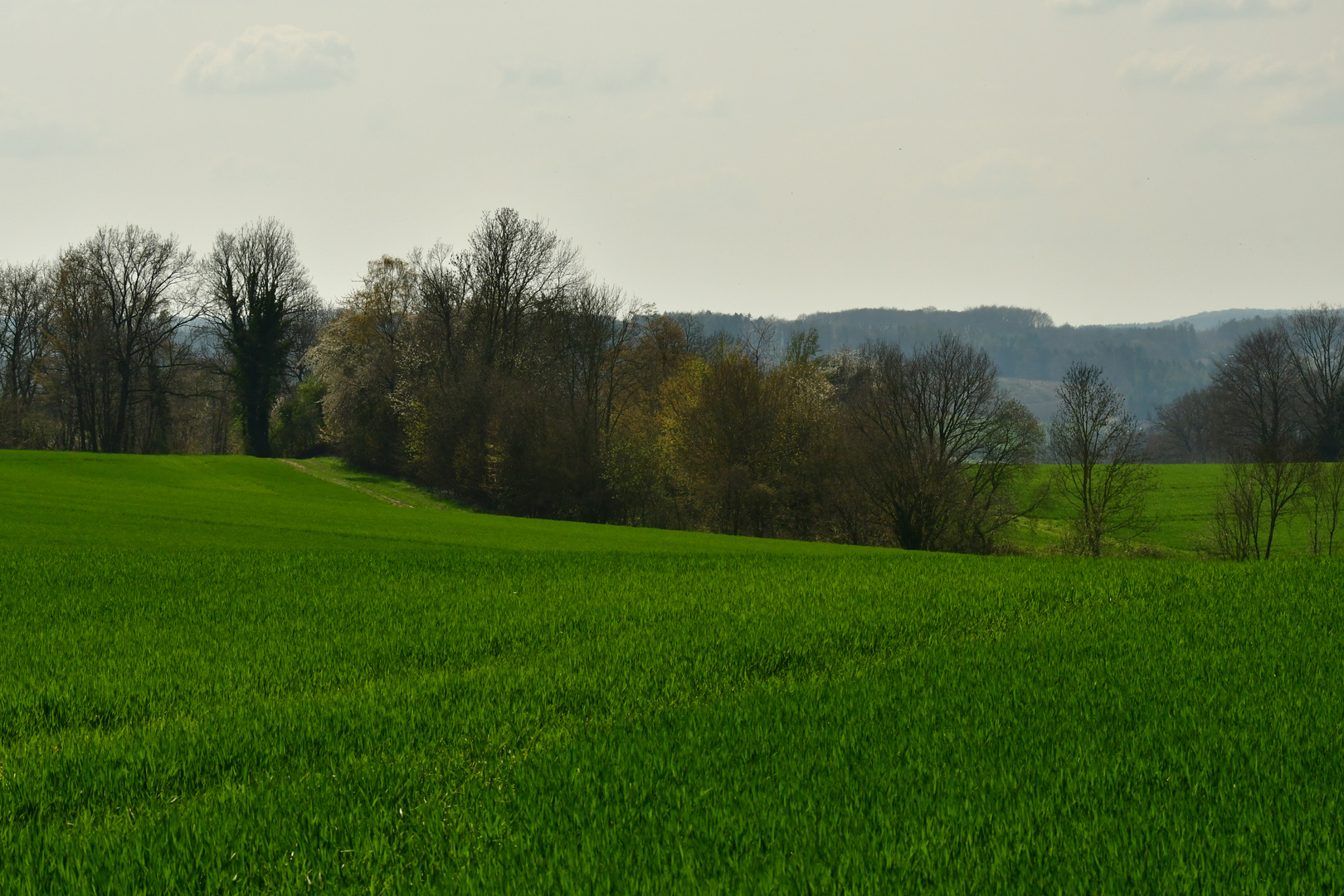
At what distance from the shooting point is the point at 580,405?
53281 mm

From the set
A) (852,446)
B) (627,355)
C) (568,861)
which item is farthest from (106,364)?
(568,861)

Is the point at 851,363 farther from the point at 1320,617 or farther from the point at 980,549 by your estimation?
the point at 1320,617

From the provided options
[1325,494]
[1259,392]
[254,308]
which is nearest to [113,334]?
[254,308]

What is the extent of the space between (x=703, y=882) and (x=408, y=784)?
237 cm

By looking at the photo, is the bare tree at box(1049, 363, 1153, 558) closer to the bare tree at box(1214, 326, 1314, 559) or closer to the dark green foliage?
the bare tree at box(1214, 326, 1314, 559)

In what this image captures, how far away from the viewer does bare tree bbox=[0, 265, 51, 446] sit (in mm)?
67025

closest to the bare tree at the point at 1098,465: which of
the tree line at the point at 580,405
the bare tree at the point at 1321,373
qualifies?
the tree line at the point at 580,405

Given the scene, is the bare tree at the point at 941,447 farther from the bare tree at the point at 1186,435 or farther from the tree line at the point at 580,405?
the bare tree at the point at 1186,435

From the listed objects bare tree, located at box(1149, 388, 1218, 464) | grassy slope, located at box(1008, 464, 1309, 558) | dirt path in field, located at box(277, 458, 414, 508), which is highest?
bare tree, located at box(1149, 388, 1218, 464)

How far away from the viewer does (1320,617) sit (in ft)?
35.8

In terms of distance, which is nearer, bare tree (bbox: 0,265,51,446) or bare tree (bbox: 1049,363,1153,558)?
bare tree (bbox: 1049,363,1153,558)

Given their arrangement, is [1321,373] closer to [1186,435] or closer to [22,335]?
[1186,435]

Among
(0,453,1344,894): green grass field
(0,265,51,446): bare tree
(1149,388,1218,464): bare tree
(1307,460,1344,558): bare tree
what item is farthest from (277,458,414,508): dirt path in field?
(1149,388,1218,464): bare tree

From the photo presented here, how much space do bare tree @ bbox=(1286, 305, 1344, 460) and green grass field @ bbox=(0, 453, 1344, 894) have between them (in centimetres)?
7226
